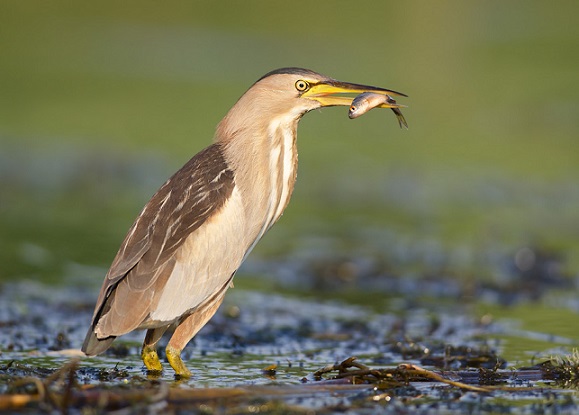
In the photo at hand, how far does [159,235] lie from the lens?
5371 mm

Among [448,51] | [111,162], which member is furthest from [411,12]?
[111,162]

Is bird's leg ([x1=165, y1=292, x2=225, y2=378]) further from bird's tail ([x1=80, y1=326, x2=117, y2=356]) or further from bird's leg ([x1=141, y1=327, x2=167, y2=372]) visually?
bird's tail ([x1=80, y1=326, x2=117, y2=356])

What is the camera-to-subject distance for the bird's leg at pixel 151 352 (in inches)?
221

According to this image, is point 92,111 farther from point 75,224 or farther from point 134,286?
point 134,286

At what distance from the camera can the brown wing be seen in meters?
5.28

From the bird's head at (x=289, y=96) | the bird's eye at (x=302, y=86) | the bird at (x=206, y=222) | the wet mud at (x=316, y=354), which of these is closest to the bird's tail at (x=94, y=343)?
the bird at (x=206, y=222)

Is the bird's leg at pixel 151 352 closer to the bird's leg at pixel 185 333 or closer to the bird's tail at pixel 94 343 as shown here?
the bird's leg at pixel 185 333

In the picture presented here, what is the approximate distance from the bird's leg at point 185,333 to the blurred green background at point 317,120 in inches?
120

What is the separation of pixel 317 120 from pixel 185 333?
9.81 metres

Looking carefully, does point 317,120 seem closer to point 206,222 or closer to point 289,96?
point 289,96

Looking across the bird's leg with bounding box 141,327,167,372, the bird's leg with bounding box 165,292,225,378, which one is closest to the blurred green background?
the bird's leg with bounding box 141,327,167,372

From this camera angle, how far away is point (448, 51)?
2011 centimetres

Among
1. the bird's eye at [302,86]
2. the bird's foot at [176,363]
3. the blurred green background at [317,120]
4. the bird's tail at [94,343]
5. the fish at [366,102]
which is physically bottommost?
the bird's foot at [176,363]

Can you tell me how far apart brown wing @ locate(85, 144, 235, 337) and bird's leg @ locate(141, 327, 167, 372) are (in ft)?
1.26
